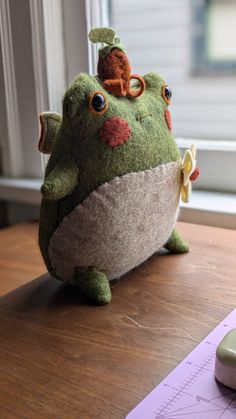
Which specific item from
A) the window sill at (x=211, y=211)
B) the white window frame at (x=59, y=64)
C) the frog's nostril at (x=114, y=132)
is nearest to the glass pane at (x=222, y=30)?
the white window frame at (x=59, y=64)

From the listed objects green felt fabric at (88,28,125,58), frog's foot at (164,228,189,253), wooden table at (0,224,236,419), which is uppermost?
green felt fabric at (88,28,125,58)

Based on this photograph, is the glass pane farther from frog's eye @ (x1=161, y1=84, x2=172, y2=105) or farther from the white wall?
frog's eye @ (x1=161, y1=84, x2=172, y2=105)

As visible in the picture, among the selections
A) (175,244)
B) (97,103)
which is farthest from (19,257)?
(97,103)

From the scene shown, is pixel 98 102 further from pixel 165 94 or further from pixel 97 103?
pixel 165 94

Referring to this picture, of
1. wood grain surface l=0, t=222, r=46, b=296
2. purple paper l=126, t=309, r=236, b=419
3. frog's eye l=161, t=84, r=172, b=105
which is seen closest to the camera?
purple paper l=126, t=309, r=236, b=419

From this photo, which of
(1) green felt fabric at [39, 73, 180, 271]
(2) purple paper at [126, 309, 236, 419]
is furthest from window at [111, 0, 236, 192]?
(2) purple paper at [126, 309, 236, 419]

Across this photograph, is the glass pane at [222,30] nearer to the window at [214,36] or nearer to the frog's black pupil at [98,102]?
the window at [214,36]

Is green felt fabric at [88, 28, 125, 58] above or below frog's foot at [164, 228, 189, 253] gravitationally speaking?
above
